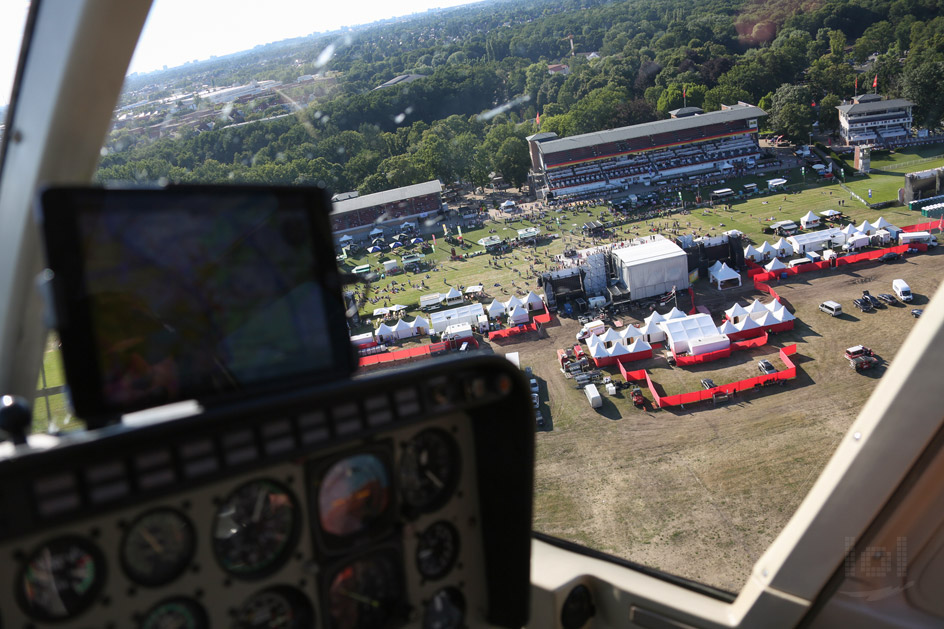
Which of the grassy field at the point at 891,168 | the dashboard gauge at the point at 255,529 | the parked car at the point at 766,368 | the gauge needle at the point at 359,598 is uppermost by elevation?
the dashboard gauge at the point at 255,529

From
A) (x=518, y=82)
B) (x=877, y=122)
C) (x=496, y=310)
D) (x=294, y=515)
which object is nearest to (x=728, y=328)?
(x=496, y=310)

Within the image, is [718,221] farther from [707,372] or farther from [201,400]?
[201,400]

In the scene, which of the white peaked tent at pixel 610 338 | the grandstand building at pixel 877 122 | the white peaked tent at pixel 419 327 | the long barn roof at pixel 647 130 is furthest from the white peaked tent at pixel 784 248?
the grandstand building at pixel 877 122

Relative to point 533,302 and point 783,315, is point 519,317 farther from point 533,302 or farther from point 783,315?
point 783,315

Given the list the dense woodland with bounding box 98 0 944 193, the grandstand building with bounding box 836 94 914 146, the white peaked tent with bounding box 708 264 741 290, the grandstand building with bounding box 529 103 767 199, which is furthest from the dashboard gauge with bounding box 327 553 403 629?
the grandstand building with bounding box 836 94 914 146

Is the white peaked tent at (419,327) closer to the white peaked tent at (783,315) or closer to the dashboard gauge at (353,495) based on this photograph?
the white peaked tent at (783,315)

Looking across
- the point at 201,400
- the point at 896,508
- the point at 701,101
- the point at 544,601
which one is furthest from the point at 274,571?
the point at 701,101
